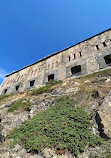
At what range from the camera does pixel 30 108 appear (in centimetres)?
636

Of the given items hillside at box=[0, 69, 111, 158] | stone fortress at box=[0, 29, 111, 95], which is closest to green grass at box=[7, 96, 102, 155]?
hillside at box=[0, 69, 111, 158]

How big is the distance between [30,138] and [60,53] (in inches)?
445

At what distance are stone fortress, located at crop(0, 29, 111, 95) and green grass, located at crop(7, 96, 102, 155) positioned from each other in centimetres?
559

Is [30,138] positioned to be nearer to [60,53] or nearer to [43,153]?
[43,153]

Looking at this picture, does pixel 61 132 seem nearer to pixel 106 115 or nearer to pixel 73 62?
pixel 106 115

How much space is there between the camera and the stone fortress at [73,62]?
31.3ft

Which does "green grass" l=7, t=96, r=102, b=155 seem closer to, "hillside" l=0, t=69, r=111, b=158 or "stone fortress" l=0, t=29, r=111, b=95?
"hillside" l=0, t=69, r=111, b=158

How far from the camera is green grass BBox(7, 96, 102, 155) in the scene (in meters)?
3.36

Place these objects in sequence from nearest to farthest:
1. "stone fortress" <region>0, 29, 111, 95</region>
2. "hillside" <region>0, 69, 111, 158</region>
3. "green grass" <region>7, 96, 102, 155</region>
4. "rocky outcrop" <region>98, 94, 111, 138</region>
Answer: "hillside" <region>0, 69, 111, 158</region> < "green grass" <region>7, 96, 102, 155</region> < "rocky outcrop" <region>98, 94, 111, 138</region> < "stone fortress" <region>0, 29, 111, 95</region>

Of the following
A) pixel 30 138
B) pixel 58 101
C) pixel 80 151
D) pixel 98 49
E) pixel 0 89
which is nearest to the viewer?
pixel 80 151

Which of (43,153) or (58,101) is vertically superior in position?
(58,101)

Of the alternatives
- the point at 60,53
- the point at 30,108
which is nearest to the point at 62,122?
the point at 30,108

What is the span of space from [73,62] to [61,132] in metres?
8.37

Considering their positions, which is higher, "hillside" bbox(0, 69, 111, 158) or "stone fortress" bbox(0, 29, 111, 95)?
"stone fortress" bbox(0, 29, 111, 95)
